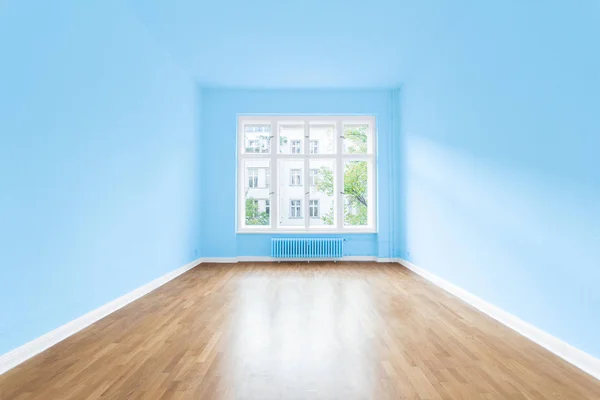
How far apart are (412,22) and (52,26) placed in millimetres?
3732

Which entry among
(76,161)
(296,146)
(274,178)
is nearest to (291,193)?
(274,178)

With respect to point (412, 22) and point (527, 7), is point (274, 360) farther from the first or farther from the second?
point (412, 22)

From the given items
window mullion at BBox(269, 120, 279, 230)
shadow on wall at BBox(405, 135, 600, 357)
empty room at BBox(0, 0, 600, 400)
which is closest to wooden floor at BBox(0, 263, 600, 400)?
empty room at BBox(0, 0, 600, 400)

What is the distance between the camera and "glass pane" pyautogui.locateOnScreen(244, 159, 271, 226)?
6422 mm

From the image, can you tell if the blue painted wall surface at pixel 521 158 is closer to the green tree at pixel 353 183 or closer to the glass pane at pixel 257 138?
the green tree at pixel 353 183

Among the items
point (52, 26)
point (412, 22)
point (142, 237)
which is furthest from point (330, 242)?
point (52, 26)

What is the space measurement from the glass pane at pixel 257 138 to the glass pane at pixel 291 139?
10.7 inches

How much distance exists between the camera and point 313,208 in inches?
253

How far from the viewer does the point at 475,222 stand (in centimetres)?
354

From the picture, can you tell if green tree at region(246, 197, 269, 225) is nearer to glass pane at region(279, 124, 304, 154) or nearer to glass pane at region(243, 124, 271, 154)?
glass pane at region(243, 124, 271, 154)

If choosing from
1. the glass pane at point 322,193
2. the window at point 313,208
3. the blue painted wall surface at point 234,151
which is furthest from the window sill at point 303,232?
the window at point 313,208

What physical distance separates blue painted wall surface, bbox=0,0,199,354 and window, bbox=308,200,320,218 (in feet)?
9.15

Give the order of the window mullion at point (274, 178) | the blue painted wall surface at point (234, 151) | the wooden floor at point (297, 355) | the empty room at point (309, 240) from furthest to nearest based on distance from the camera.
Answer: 1. the window mullion at point (274, 178)
2. the blue painted wall surface at point (234, 151)
3. the empty room at point (309, 240)
4. the wooden floor at point (297, 355)

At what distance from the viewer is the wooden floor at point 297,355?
1856mm
